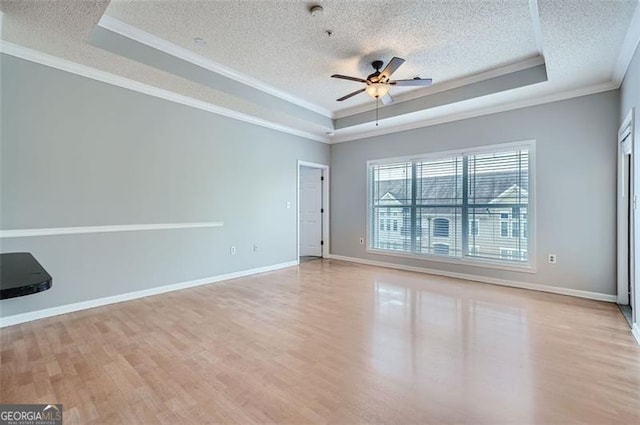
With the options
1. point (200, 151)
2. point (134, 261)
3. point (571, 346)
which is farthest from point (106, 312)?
point (571, 346)

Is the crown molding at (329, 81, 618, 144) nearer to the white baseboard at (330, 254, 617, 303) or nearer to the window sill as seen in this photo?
the window sill

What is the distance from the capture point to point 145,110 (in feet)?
12.7

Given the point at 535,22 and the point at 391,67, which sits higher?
the point at 535,22

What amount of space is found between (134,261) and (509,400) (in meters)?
4.13

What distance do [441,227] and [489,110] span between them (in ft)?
6.65

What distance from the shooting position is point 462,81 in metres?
4.23

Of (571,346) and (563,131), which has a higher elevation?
(563,131)

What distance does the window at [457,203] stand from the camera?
14.5 ft

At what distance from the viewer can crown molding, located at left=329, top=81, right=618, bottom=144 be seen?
378 cm

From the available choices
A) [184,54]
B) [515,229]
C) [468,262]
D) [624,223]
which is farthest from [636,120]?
[184,54]

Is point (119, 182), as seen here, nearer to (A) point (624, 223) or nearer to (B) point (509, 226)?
(B) point (509, 226)

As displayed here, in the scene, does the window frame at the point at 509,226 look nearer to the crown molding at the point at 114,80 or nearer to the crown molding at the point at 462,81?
the crown molding at the point at 462,81

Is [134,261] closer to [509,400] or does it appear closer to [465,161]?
[509,400]

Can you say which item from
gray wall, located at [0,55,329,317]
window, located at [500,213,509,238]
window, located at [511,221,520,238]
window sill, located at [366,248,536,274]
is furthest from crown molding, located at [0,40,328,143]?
window, located at [511,221,520,238]
